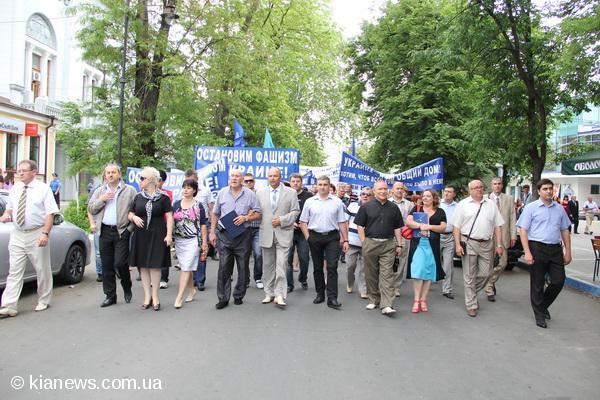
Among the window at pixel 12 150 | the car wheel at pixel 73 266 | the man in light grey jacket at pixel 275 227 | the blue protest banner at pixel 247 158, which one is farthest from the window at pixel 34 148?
the man in light grey jacket at pixel 275 227

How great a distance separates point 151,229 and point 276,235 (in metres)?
1.76

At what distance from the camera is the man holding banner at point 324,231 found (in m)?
7.50

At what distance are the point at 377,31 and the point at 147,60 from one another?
40.5 feet

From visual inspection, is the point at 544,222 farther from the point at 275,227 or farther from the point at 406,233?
the point at 275,227

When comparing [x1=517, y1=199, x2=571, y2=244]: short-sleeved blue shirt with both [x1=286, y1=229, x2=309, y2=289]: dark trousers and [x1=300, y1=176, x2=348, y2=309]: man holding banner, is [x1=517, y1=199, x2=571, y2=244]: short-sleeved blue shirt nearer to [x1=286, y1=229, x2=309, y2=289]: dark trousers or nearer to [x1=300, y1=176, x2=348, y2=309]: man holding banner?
[x1=300, y1=176, x2=348, y2=309]: man holding banner

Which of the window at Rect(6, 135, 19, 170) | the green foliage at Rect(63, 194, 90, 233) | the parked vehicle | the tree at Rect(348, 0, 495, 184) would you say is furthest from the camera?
the window at Rect(6, 135, 19, 170)

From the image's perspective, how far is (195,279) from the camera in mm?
8602

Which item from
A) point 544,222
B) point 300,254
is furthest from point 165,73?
point 544,222

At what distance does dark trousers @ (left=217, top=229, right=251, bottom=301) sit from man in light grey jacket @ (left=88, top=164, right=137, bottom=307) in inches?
50.4

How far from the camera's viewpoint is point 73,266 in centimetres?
886

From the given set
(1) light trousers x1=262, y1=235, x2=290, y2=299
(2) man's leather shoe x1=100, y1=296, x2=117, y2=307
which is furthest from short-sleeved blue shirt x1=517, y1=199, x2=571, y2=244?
(2) man's leather shoe x1=100, y1=296, x2=117, y2=307

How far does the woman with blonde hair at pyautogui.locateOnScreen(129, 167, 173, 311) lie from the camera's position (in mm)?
6930

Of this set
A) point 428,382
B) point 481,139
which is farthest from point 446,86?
point 428,382

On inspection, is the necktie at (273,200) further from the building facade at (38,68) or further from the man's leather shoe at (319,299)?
the building facade at (38,68)
